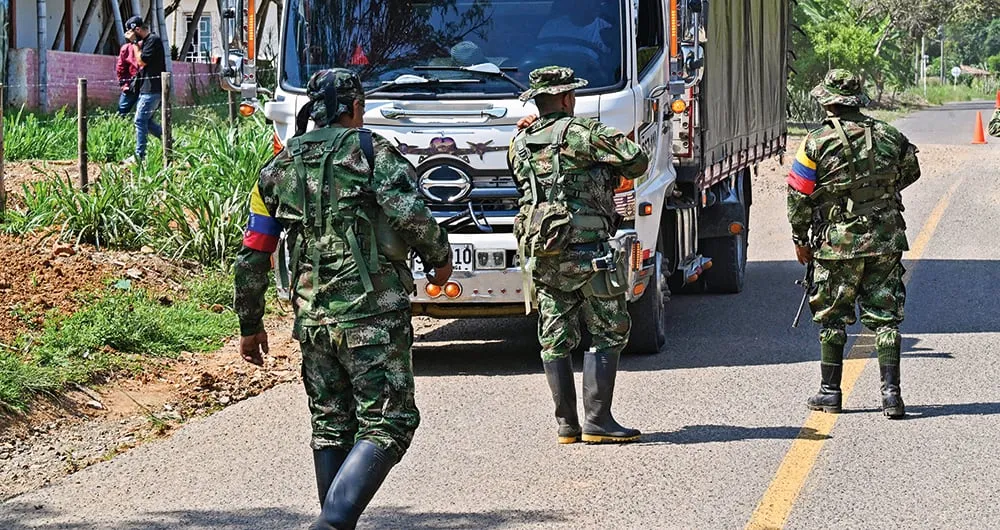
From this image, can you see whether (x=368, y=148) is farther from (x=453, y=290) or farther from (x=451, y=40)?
(x=451, y=40)

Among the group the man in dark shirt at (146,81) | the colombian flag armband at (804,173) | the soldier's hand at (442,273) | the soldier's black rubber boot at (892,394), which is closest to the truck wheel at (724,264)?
the colombian flag armband at (804,173)

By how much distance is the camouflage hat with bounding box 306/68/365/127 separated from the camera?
5.23 metres

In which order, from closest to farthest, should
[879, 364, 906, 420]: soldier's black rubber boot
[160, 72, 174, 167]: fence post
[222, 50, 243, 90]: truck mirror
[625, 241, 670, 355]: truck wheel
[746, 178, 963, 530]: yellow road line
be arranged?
[746, 178, 963, 530]: yellow road line < [879, 364, 906, 420]: soldier's black rubber boot < [222, 50, 243, 90]: truck mirror < [625, 241, 670, 355]: truck wheel < [160, 72, 174, 167]: fence post

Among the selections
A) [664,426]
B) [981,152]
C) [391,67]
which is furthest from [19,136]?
[981,152]

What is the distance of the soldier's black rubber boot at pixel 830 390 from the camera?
8008mm

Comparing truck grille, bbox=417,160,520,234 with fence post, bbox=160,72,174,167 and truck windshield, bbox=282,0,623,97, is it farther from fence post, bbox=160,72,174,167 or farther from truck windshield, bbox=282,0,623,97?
fence post, bbox=160,72,174,167

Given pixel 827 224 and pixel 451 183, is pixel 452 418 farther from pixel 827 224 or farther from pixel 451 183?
pixel 827 224

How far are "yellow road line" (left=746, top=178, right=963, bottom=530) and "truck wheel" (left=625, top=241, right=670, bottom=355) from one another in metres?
1.19

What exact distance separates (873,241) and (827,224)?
0.26 meters

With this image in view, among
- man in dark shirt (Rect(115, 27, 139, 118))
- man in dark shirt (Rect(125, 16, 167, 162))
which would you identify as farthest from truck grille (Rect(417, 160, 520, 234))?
man in dark shirt (Rect(115, 27, 139, 118))

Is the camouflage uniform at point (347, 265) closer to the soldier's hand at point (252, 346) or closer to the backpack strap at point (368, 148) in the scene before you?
the backpack strap at point (368, 148)

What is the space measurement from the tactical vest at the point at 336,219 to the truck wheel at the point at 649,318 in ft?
15.0

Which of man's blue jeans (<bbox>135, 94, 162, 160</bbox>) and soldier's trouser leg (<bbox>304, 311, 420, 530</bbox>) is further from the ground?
man's blue jeans (<bbox>135, 94, 162, 160</bbox>)

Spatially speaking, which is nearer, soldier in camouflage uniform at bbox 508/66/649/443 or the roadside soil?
soldier in camouflage uniform at bbox 508/66/649/443
